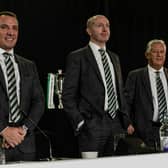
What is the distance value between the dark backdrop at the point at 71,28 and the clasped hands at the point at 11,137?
5.82 feet

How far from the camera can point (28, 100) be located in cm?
335

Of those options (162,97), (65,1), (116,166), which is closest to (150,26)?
(65,1)

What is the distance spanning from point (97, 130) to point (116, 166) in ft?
4.60

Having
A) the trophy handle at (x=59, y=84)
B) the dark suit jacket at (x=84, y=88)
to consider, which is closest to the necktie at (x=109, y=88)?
the dark suit jacket at (x=84, y=88)

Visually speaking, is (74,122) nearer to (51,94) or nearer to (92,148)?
(92,148)

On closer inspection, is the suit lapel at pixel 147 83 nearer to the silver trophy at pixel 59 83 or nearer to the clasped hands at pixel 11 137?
the silver trophy at pixel 59 83

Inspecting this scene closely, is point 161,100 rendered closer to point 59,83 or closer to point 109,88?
point 109,88

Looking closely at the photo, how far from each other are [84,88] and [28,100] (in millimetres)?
428

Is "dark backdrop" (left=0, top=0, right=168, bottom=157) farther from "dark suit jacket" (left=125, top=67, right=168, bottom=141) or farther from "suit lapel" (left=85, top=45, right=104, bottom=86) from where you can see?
"suit lapel" (left=85, top=45, right=104, bottom=86)

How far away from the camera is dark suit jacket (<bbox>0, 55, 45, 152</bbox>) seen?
10.6ft

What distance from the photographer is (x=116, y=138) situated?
320cm

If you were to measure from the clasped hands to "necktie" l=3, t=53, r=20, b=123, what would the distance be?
10 cm

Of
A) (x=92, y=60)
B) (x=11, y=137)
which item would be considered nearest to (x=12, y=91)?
(x=11, y=137)

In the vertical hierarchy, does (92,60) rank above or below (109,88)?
above
